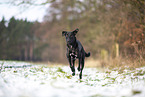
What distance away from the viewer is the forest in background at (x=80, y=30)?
460 inches

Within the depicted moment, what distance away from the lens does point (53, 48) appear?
31219 mm

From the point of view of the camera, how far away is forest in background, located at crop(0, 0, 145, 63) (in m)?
11.7

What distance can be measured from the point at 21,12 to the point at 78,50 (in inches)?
310

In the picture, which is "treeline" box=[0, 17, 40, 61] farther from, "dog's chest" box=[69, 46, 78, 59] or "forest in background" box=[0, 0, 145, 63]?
"dog's chest" box=[69, 46, 78, 59]

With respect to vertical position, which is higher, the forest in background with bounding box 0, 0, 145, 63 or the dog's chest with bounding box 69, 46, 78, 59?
the forest in background with bounding box 0, 0, 145, 63

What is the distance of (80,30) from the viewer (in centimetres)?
2388

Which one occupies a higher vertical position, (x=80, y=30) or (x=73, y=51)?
(x=80, y=30)

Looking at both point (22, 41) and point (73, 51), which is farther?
point (22, 41)

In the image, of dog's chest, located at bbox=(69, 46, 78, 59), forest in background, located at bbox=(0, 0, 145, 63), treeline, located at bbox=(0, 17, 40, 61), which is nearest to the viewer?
dog's chest, located at bbox=(69, 46, 78, 59)

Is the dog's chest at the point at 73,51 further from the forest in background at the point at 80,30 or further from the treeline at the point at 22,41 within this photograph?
the treeline at the point at 22,41

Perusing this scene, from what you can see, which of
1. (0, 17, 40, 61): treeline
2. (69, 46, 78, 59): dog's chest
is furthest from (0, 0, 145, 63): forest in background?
(69, 46, 78, 59): dog's chest

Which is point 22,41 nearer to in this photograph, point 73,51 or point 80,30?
point 80,30

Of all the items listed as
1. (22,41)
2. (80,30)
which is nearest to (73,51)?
(80,30)

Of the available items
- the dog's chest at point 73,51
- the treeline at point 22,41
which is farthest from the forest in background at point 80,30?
the dog's chest at point 73,51
